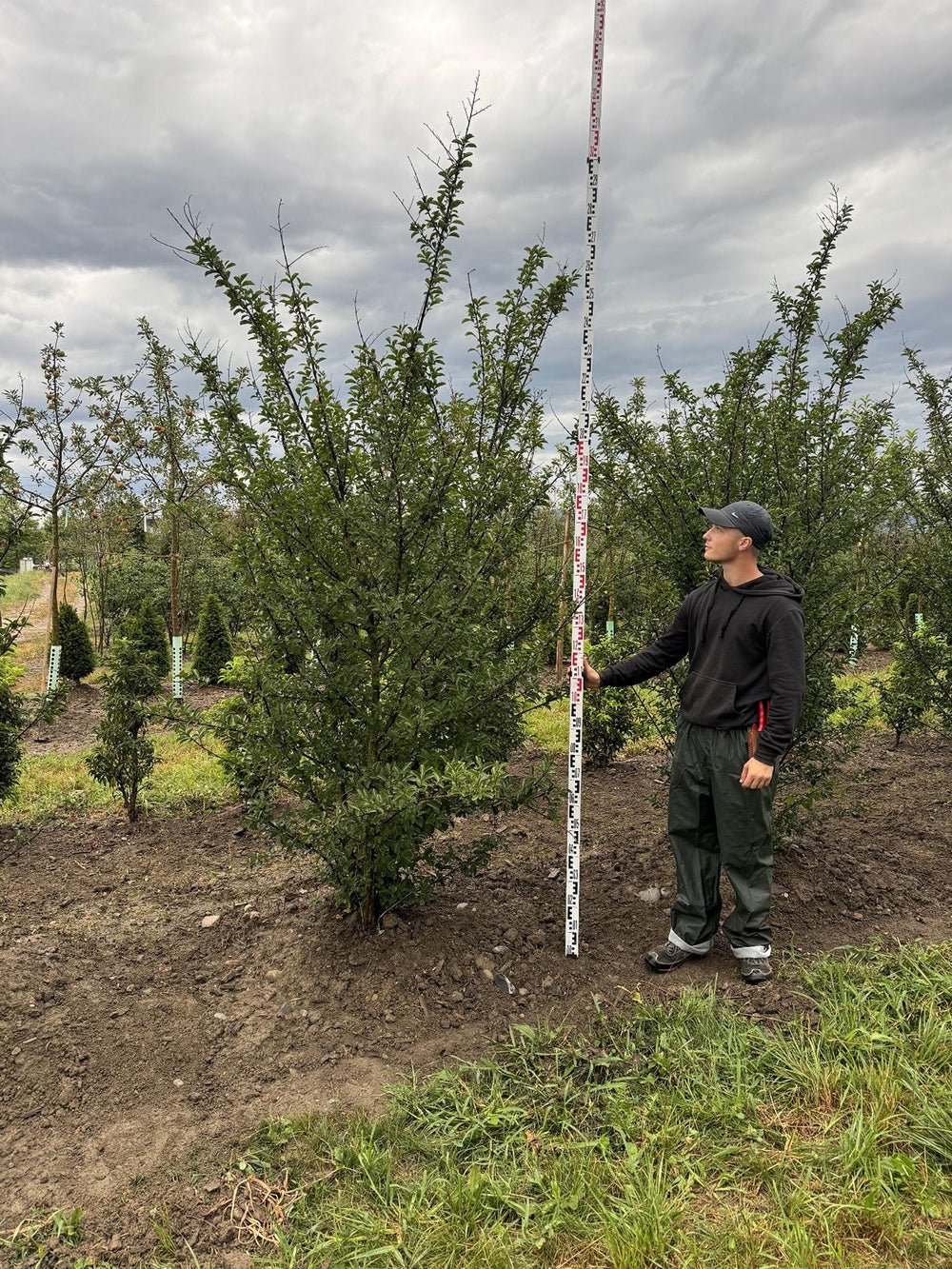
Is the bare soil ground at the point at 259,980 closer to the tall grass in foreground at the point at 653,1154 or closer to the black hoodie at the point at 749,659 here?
the tall grass in foreground at the point at 653,1154

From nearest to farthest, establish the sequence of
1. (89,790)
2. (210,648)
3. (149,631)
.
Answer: (89,790) → (210,648) → (149,631)

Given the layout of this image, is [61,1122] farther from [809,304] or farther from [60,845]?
[809,304]

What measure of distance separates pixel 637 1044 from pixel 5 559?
3.88m

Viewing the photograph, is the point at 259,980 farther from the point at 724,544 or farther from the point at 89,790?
the point at 89,790

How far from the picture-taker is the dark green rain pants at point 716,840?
138 inches

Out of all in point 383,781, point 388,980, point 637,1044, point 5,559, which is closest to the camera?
point 637,1044

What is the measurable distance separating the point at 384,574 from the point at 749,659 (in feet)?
5.61

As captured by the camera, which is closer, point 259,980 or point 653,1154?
point 653,1154

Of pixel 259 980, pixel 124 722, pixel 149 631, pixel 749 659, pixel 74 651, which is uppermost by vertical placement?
pixel 749 659

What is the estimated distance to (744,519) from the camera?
11.4 ft

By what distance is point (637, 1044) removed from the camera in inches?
123

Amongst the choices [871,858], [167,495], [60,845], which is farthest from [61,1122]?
[167,495]

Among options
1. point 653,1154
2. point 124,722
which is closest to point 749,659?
point 653,1154

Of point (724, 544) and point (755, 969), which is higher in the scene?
point (724, 544)
